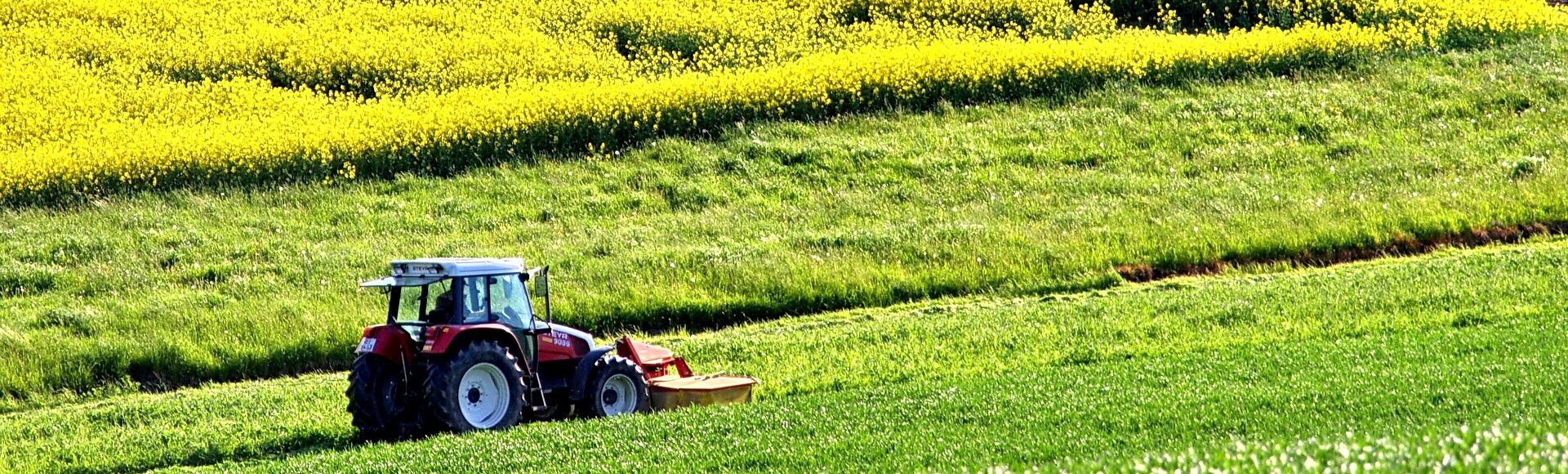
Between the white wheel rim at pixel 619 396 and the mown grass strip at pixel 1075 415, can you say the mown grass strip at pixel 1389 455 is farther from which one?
the white wheel rim at pixel 619 396

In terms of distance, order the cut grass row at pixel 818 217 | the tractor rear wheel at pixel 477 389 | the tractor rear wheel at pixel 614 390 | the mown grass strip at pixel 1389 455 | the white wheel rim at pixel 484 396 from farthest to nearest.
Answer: the cut grass row at pixel 818 217
the tractor rear wheel at pixel 614 390
the white wheel rim at pixel 484 396
the tractor rear wheel at pixel 477 389
the mown grass strip at pixel 1389 455

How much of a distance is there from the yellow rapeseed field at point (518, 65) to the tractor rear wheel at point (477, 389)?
11.7m

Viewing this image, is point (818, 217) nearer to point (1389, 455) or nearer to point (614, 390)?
point (614, 390)

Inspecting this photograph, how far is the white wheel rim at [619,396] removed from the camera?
44.3 ft

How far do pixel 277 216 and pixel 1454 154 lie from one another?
16238 mm

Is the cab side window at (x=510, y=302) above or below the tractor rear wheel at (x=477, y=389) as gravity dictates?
above

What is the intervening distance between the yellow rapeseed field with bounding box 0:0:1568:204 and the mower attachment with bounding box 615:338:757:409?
10.8m

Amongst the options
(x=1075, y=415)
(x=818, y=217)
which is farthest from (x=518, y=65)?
(x=1075, y=415)

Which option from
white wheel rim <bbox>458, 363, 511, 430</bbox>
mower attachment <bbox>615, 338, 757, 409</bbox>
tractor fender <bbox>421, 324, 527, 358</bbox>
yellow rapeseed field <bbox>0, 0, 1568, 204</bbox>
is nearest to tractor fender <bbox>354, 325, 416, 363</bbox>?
tractor fender <bbox>421, 324, 527, 358</bbox>

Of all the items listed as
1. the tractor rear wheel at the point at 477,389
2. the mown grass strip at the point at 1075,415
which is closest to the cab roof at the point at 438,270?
the tractor rear wheel at the point at 477,389

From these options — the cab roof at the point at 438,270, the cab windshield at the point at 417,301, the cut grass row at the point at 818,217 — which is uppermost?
the cab roof at the point at 438,270

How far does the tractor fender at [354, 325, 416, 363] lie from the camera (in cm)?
1274

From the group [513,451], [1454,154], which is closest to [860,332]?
[513,451]

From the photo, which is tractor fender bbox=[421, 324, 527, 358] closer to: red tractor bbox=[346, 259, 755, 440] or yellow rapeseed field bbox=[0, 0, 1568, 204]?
red tractor bbox=[346, 259, 755, 440]
